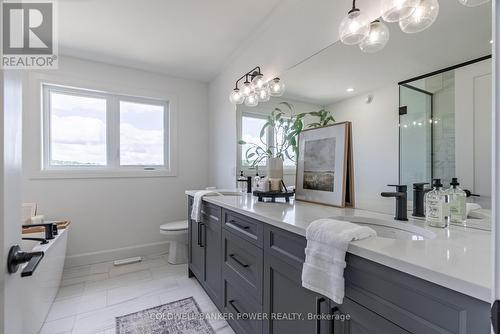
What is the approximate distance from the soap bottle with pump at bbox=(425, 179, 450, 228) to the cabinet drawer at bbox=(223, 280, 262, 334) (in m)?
0.91

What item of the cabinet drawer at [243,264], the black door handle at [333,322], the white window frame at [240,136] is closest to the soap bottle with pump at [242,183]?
the white window frame at [240,136]

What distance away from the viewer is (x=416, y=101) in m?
1.17

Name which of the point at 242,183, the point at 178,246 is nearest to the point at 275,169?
the point at 242,183

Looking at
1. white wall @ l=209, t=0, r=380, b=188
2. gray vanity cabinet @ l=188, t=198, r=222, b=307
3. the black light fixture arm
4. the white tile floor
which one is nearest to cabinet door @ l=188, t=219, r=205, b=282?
gray vanity cabinet @ l=188, t=198, r=222, b=307

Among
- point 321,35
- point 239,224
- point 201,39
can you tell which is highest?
point 201,39

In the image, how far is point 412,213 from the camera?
1.14 meters

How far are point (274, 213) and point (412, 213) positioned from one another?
67 centimetres

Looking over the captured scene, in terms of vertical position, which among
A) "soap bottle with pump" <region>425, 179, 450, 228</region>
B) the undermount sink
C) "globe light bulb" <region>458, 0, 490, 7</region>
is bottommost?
the undermount sink

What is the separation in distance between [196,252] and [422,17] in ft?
7.43

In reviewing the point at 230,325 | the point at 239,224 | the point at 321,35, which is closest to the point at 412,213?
the point at 239,224

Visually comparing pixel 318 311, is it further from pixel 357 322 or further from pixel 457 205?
pixel 457 205

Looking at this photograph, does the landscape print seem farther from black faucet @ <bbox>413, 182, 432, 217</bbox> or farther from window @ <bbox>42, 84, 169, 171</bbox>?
window @ <bbox>42, 84, 169, 171</bbox>

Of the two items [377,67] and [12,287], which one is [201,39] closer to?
[377,67]

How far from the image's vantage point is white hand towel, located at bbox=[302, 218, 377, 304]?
764 mm
